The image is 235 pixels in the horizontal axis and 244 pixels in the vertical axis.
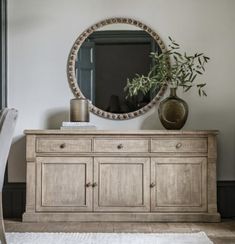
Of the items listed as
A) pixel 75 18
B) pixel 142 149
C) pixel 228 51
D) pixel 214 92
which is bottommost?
pixel 142 149

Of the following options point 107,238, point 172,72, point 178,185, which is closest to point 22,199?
point 107,238

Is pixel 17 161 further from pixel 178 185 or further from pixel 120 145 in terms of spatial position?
pixel 178 185

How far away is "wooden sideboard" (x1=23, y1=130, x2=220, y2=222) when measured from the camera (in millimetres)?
4043

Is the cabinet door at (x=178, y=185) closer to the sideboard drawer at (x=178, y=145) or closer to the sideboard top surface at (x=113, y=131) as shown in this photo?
the sideboard drawer at (x=178, y=145)

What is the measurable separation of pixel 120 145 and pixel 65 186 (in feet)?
1.85

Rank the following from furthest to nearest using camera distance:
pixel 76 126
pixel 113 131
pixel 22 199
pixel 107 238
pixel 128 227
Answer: pixel 22 199
pixel 76 126
pixel 113 131
pixel 128 227
pixel 107 238

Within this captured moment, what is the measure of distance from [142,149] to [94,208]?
626 mm

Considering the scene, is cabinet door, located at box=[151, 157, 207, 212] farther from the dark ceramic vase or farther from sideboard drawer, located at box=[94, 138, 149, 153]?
the dark ceramic vase

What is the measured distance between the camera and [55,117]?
14.7 ft

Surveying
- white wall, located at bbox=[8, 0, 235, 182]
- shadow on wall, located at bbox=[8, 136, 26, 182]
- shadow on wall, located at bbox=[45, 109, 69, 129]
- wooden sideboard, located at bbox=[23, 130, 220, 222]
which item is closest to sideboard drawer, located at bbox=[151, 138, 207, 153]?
wooden sideboard, located at bbox=[23, 130, 220, 222]

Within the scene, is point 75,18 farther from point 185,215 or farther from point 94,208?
point 185,215

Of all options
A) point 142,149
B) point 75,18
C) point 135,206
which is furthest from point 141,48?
point 135,206

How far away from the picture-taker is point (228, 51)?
14.6ft

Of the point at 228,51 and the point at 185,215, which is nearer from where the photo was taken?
the point at 185,215
